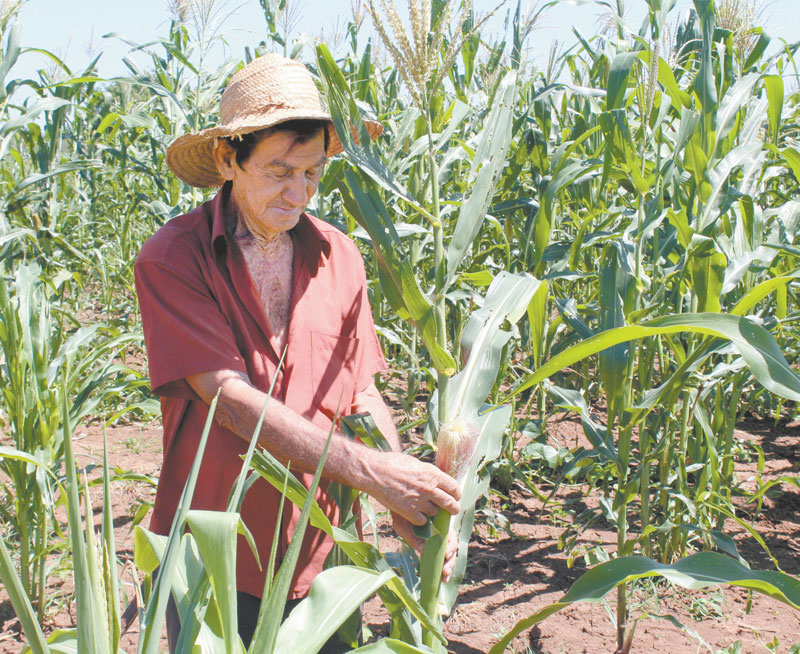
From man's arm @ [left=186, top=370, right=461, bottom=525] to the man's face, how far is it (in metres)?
0.37

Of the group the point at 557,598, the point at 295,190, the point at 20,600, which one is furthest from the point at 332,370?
the point at 557,598

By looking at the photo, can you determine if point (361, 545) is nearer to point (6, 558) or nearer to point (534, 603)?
point (6, 558)

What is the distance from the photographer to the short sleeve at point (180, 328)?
5.06 ft

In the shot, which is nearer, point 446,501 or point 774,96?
point 446,501


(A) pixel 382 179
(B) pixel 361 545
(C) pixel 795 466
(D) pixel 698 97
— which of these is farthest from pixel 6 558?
(C) pixel 795 466

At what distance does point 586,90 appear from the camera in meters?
2.64

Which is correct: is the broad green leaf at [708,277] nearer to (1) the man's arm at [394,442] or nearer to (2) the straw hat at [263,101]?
(1) the man's arm at [394,442]

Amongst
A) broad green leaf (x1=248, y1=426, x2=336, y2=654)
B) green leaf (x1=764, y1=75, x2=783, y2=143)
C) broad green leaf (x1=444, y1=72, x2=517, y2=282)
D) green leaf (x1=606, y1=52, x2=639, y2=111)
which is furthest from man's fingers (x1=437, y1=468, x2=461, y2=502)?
green leaf (x1=764, y1=75, x2=783, y2=143)

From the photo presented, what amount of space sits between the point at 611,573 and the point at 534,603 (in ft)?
4.58

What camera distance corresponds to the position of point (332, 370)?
5.74 ft

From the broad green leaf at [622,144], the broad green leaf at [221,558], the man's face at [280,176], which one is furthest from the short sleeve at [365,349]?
the broad green leaf at [221,558]

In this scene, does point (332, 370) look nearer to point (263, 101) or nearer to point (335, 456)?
point (335, 456)

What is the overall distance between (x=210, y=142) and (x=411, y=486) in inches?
39.2

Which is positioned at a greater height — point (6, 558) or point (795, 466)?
point (6, 558)
